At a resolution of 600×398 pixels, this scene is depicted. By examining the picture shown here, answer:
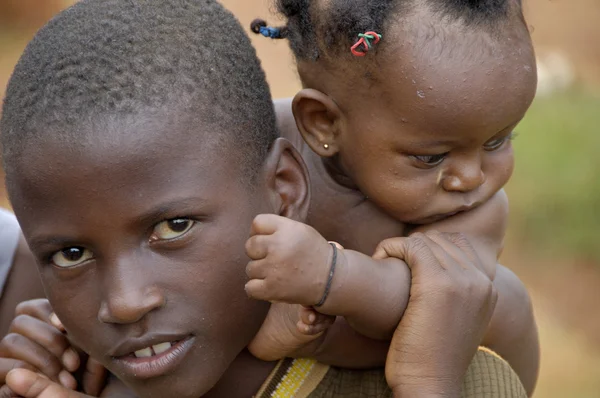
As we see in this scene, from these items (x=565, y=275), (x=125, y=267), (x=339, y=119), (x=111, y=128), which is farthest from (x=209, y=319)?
(x=565, y=275)

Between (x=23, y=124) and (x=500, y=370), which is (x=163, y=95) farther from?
(x=500, y=370)

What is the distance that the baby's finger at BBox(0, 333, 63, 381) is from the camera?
107 inches

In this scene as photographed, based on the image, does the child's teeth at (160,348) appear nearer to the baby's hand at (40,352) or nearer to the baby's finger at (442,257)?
the baby's hand at (40,352)

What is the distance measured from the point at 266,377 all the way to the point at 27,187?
32.7 inches

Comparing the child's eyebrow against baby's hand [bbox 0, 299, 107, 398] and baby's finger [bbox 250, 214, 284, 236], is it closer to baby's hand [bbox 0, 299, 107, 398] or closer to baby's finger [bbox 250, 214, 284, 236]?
baby's finger [bbox 250, 214, 284, 236]

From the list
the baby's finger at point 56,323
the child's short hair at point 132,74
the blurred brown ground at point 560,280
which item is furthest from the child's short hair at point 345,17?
the blurred brown ground at point 560,280

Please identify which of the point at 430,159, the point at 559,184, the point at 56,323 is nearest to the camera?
the point at 430,159

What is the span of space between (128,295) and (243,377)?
22.9 inches

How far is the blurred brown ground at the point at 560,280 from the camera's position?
22.3 feet

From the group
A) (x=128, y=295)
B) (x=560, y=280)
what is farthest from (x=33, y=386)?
(x=560, y=280)

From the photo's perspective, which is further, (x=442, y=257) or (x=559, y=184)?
(x=559, y=184)

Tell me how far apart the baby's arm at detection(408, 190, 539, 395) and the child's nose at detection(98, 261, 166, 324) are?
2.77ft

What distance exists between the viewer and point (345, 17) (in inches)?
103

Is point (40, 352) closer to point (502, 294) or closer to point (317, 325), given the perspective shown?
point (317, 325)
